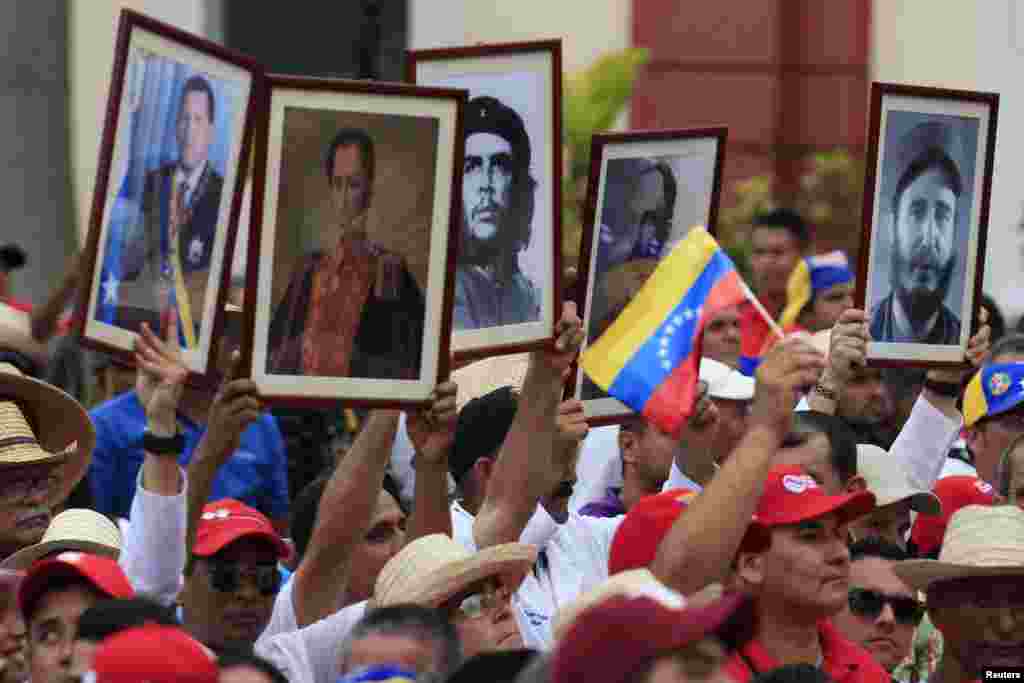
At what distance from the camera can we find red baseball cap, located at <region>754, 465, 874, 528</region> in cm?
673

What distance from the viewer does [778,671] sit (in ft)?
20.2

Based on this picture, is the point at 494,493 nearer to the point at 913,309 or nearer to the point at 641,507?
the point at 641,507

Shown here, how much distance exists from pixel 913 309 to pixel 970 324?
267mm

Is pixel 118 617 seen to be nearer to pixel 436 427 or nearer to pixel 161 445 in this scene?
pixel 161 445

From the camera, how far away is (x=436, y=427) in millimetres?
7312

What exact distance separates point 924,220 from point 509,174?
1552 millimetres

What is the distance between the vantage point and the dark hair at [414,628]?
5930 mm

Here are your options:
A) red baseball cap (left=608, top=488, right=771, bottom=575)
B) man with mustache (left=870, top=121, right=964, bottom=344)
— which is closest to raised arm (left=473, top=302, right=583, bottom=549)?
red baseball cap (left=608, top=488, right=771, bottom=575)

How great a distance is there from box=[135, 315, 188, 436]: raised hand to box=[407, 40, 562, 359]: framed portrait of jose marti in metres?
1.09

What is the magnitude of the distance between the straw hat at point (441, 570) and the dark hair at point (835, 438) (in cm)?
134

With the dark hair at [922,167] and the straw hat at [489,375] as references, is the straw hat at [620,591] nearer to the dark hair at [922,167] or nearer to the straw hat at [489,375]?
the straw hat at [489,375]

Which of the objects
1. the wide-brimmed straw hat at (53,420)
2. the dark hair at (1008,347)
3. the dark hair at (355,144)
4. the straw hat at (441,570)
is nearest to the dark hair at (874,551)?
the straw hat at (441,570)

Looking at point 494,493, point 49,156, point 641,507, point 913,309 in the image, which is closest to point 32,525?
point 494,493

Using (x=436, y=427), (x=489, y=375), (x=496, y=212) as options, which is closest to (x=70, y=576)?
(x=436, y=427)
